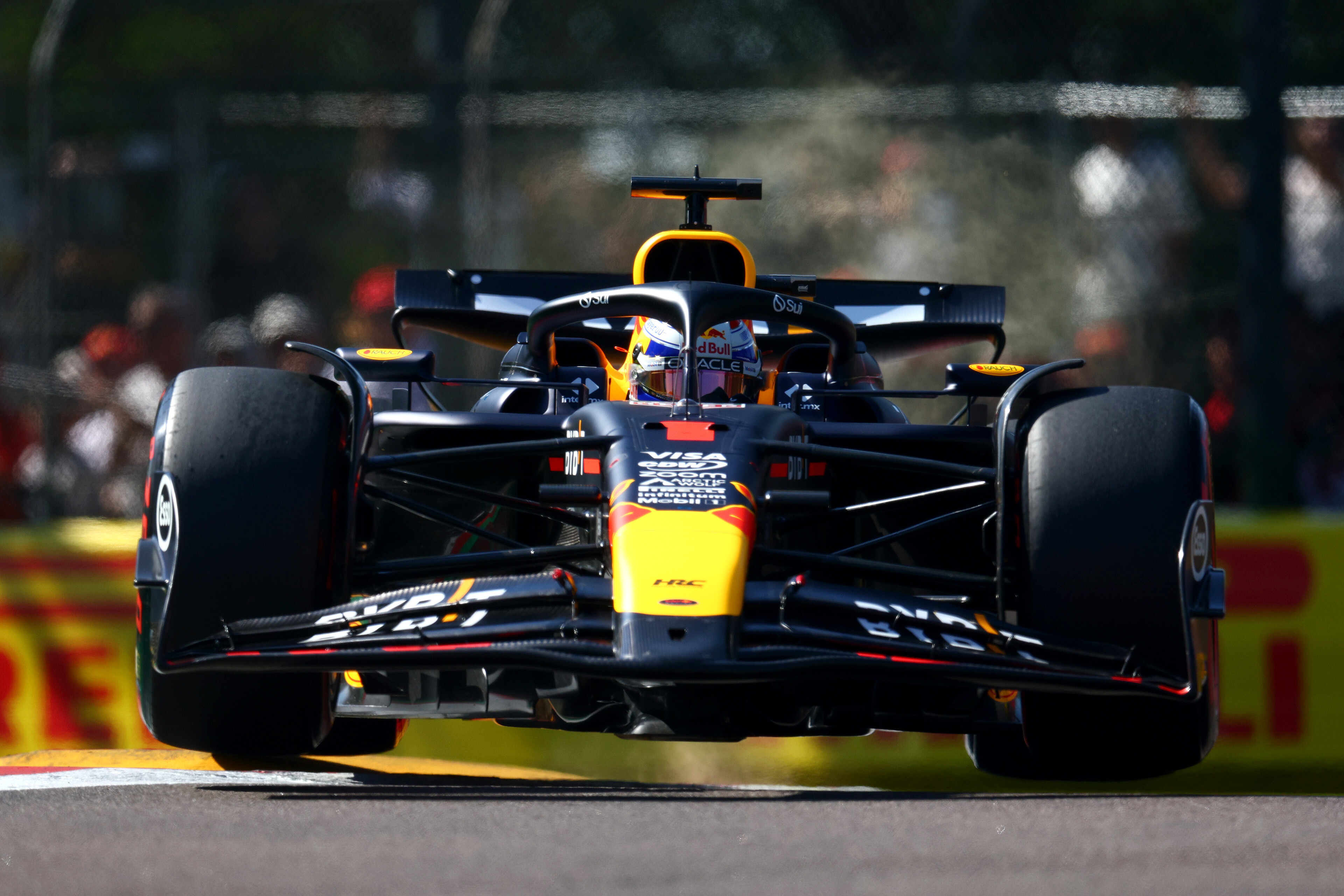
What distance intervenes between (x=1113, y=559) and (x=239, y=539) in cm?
205

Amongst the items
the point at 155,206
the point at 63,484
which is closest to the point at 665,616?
the point at 63,484

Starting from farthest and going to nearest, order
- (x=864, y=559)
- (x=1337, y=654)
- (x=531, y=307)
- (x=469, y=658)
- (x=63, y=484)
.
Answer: (x=63, y=484) < (x=531, y=307) < (x=1337, y=654) < (x=864, y=559) < (x=469, y=658)

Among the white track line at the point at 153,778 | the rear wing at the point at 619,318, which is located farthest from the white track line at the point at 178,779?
the rear wing at the point at 619,318

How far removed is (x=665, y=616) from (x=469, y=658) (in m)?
0.42

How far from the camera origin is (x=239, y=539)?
176 inches

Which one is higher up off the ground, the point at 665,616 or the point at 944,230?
the point at 944,230

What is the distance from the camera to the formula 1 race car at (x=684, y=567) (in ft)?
13.5

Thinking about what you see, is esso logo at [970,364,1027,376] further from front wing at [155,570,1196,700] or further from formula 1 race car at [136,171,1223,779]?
front wing at [155,570,1196,700]

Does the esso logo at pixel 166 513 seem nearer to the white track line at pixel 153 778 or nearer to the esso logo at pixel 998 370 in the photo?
the white track line at pixel 153 778

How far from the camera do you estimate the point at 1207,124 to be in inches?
319

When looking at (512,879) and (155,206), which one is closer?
(512,879)

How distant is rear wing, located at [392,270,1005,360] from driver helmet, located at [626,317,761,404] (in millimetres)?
920

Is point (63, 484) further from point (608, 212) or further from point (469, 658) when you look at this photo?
point (469, 658)

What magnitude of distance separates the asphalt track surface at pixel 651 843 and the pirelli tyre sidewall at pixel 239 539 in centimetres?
18
